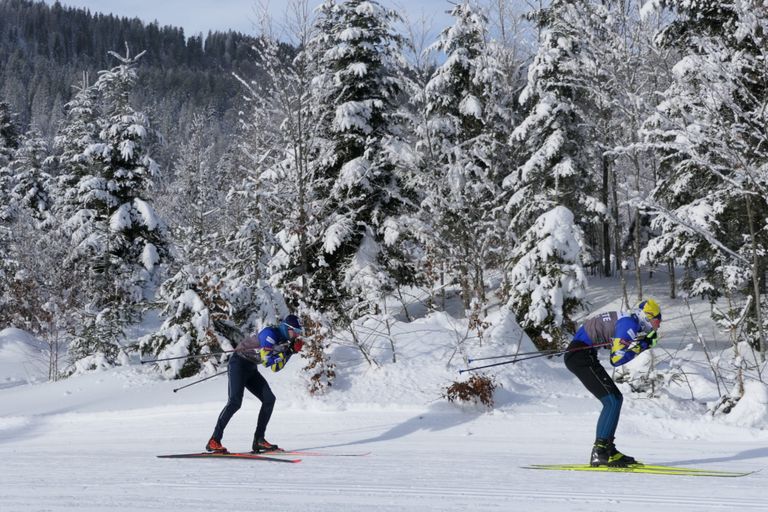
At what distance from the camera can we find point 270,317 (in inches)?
614

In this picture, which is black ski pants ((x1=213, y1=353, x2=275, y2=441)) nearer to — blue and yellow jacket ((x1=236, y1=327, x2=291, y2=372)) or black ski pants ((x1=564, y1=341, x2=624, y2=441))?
blue and yellow jacket ((x1=236, y1=327, x2=291, y2=372))

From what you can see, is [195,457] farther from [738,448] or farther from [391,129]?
[391,129]

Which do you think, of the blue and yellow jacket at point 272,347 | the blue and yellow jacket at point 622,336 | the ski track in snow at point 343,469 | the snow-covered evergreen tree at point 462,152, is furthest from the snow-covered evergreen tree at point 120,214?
the blue and yellow jacket at point 622,336

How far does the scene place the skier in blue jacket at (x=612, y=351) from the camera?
6.72 m

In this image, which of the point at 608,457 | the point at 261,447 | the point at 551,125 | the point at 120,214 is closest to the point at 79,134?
the point at 120,214

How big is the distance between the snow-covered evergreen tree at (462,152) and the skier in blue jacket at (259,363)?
766cm

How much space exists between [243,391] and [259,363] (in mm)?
429

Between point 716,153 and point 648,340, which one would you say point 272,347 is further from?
point 716,153

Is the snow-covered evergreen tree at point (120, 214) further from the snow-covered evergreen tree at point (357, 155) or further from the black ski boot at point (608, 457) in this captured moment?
the black ski boot at point (608, 457)

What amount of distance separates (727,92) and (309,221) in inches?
374

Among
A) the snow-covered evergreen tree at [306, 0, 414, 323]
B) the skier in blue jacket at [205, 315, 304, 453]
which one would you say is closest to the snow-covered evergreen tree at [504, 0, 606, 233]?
the snow-covered evergreen tree at [306, 0, 414, 323]

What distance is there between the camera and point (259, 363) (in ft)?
28.2

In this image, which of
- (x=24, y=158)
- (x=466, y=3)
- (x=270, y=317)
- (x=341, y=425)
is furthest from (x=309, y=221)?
(x=24, y=158)

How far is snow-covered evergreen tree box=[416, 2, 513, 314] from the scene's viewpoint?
53.9 feet
